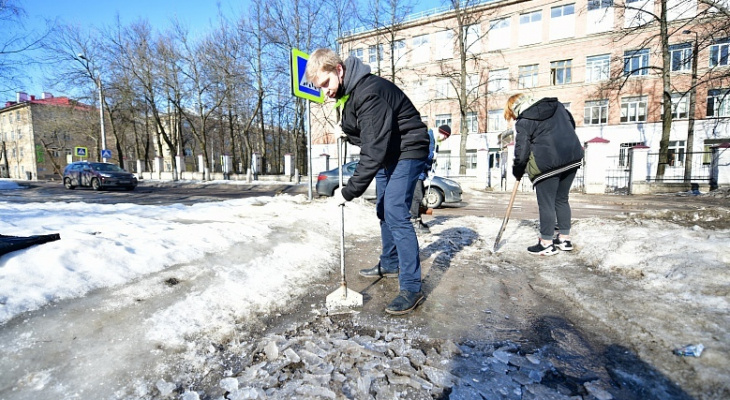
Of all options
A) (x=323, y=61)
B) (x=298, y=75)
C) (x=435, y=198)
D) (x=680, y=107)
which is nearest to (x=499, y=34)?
(x=680, y=107)

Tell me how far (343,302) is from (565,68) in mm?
29683

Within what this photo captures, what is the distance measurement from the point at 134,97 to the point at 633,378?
32.8 meters

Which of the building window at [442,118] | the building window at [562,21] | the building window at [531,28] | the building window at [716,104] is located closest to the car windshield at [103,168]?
the building window at [442,118]

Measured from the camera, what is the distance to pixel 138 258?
266cm

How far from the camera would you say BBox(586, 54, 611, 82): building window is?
77.4 ft

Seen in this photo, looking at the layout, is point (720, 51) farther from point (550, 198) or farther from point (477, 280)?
point (477, 280)

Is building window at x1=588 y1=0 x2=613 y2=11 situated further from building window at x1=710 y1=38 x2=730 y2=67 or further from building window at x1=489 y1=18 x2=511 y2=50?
building window at x1=710 y1=38 x2=730 y2=67

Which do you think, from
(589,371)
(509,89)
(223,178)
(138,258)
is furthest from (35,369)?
(509,89)

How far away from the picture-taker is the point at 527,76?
25797mm

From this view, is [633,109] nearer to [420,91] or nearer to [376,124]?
[420,91]

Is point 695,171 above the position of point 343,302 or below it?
above

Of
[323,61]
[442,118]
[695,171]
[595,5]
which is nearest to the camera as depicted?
[323,61]

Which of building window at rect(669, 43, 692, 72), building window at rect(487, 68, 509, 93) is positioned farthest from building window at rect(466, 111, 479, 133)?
building window at rect(669, 43, 692, 72)

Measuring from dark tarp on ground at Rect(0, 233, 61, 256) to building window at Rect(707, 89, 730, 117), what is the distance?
32.1 m
